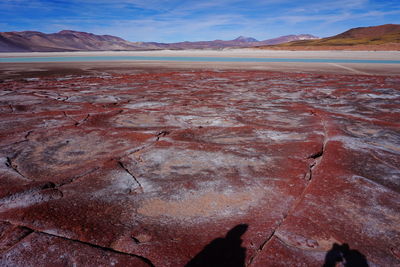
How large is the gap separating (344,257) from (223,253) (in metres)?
0.63

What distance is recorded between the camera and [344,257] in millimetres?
1313

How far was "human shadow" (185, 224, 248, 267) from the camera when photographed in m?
1.28

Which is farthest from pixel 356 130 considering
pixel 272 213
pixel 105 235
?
pixel 105 235

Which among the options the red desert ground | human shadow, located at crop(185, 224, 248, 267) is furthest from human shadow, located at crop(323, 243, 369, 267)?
human shadow, located at crop(185, 224, 248, 267)

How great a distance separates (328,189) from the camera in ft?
6.30

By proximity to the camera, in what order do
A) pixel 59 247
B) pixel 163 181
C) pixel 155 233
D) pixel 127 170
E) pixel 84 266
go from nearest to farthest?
pixel 84 266
pixel 59 247
pixel 155 233
pixel 163 181
pixel 127 170

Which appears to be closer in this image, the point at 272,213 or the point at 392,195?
the point at 272,213

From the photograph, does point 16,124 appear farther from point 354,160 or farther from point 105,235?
point 354,160

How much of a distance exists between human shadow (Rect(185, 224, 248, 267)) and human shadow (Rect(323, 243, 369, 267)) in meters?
0.43

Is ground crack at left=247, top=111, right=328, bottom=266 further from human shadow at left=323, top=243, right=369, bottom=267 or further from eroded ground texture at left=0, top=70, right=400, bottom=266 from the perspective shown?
human shadow at left=323, top=243, right=369, bottom=267

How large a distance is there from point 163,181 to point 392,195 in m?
1.73

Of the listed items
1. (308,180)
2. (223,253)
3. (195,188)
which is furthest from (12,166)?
(308,180)

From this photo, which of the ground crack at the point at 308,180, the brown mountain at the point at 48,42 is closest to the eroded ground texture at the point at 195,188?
the ground crack at the point at 308,180

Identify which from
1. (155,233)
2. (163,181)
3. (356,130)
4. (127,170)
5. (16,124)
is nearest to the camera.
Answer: (155,233)
